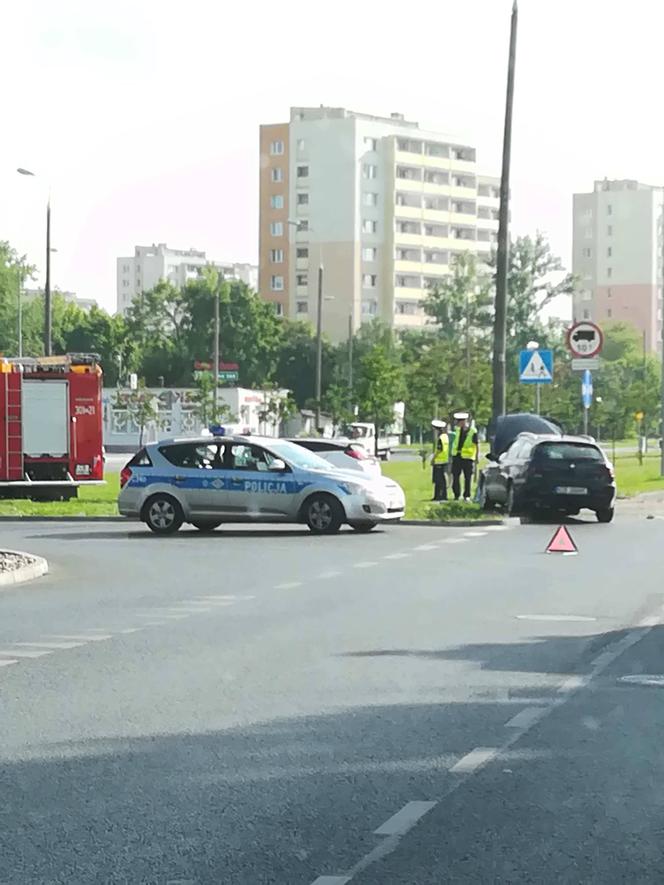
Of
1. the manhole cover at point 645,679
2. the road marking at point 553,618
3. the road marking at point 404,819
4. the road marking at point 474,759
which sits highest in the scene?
the road marking at point 404,819

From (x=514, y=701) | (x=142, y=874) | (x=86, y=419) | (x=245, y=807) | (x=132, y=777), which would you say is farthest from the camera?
(x=86, y=419)

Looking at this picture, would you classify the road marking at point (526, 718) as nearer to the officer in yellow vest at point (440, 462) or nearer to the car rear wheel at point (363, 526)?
the car rear wheel at point (363, 526)

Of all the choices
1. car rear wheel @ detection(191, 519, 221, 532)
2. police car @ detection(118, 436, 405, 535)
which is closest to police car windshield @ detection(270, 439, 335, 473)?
police car @ detection(118, 436, 405, 535)

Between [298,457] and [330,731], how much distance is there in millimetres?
19878

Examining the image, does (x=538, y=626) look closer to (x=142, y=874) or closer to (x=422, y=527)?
(x=142, y=874)

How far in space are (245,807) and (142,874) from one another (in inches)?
48.5

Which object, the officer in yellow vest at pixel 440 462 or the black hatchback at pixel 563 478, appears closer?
the black hatchback at pixel 563 478

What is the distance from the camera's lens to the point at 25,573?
20781 mm

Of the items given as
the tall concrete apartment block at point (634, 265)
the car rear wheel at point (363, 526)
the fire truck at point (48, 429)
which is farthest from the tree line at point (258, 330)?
the car rear wheel at point (363, 526)

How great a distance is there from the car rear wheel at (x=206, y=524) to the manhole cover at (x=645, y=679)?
17.4 m

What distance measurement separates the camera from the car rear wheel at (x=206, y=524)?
29562 mm

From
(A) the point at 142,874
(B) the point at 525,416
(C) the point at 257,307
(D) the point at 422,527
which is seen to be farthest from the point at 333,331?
(A) the point at 142,874

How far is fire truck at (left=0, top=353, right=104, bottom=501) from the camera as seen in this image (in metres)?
41.0

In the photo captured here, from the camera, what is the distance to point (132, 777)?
8.35m
